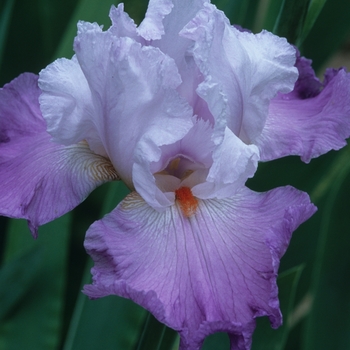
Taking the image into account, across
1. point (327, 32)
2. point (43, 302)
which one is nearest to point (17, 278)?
point (43, 302)

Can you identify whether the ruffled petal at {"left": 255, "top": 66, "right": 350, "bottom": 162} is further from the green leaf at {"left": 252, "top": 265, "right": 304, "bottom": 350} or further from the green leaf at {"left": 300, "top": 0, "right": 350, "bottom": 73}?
the green leaf at {"left": 300, "top": 0, "right": 350, "bottom": 73}

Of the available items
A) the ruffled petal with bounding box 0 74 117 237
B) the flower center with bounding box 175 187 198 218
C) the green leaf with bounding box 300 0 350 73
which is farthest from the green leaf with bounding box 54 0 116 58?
the flower center with bounding box 175 187 198 218

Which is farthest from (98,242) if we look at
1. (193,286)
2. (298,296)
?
(298,296)

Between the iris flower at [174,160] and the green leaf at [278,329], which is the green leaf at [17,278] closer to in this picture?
the iris flower at [174,160]

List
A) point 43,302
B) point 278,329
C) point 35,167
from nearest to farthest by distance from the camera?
point 35,167 → point 278,329 → point 43,302

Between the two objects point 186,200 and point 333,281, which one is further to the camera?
point 333,281

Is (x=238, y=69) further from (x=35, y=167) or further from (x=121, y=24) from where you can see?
(x=35, y=167)

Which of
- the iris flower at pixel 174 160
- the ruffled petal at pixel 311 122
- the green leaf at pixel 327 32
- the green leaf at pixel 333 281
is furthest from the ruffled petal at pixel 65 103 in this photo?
the green leaf at pixel 327 32

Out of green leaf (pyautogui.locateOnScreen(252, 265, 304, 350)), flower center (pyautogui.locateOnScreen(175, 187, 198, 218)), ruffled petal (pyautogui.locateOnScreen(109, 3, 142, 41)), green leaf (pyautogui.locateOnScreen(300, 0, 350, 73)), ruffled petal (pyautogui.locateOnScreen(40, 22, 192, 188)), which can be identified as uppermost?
ruffled petal (pyautogui.locateOnScreen(109, 3, 142, 41))
